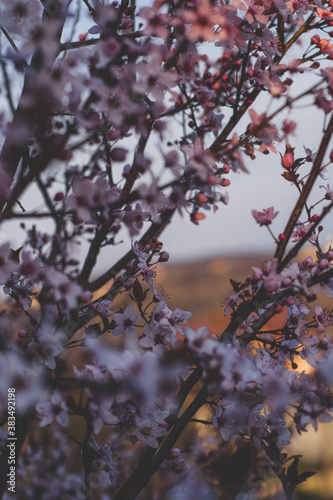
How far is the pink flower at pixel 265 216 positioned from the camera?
1.96 meters

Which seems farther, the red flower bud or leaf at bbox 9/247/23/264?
the red flower bud

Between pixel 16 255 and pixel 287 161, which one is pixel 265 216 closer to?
pixel 287 161

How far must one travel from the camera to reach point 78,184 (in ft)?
4.91

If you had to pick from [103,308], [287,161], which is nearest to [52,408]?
[103,308]

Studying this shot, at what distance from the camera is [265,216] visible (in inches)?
77.4

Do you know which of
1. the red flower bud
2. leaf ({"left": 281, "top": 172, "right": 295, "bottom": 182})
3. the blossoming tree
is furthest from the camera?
leaf ({"left": 281, "top": 172, "right": 295, "bottom": 182})

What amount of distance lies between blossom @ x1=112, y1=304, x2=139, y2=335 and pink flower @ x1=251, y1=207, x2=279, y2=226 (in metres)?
0.80

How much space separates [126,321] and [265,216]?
909 millimetres

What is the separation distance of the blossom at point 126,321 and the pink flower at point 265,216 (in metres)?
0.80

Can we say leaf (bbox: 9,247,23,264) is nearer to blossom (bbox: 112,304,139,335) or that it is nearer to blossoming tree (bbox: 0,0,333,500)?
blossoming tree (bbox: 0,0,333,500)

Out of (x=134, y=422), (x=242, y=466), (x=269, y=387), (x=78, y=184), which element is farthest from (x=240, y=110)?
(x=242, y=466)

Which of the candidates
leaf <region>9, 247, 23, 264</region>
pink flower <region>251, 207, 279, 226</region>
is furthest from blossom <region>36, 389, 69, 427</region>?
pink flower <region>251, 207, 279, 226</region>

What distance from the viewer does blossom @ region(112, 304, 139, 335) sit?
2.18m

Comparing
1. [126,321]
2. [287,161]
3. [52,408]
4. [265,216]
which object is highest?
[287,161]
